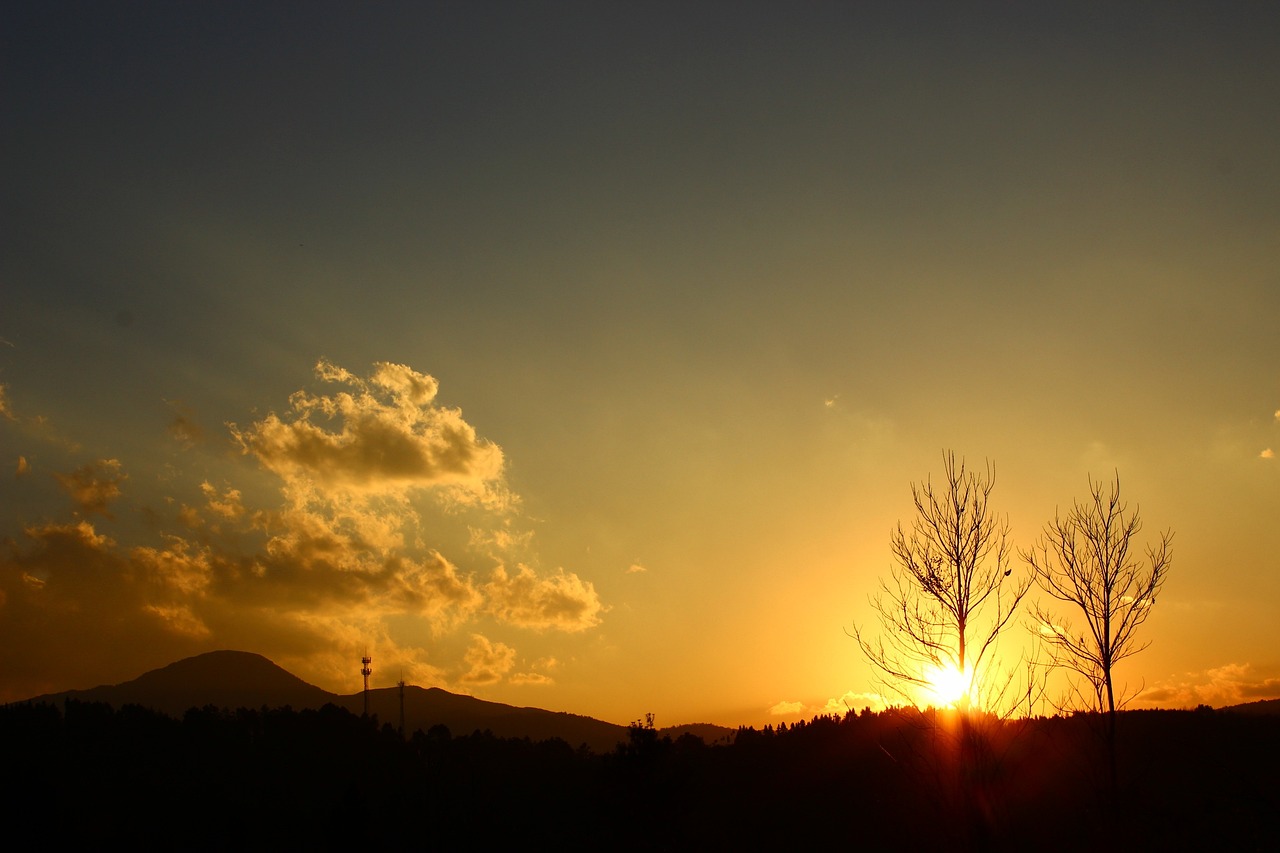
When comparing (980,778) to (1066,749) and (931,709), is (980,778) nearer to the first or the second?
(931,709)

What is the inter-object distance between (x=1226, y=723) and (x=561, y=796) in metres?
54.0

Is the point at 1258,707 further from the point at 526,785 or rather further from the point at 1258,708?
the point at 526,785

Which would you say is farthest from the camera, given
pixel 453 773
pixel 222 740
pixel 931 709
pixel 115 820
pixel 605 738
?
pixel 605 738

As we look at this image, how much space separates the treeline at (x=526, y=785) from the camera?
54.2 meters

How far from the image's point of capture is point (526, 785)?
273ft

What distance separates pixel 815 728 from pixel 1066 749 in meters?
24.9

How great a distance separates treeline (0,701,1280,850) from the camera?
54156 mm

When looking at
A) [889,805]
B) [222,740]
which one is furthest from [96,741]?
[889,805]

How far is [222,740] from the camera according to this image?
75875mm

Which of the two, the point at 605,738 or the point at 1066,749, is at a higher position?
the point at 1066,749

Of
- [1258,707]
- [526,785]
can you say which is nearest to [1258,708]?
[1258,707]

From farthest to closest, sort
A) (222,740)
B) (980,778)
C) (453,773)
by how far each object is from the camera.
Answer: (453,773) < (222,740) < (980,778)

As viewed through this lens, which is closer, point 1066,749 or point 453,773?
point 1066,749

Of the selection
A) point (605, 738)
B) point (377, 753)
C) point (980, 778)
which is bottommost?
point (605, 738)
